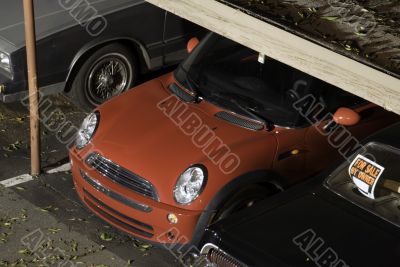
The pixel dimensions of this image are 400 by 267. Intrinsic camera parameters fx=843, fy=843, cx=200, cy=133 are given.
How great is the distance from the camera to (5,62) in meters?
9.00

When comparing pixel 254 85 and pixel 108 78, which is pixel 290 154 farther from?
pixel 108 78

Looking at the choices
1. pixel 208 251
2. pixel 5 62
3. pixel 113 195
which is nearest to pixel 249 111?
pixel 113 195

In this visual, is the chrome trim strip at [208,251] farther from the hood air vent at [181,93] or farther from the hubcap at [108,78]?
the hubcap at [108,78]

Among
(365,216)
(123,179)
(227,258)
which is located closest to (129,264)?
(123,179)

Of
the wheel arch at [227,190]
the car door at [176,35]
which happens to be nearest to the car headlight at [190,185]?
the wheel arch at [227,190]

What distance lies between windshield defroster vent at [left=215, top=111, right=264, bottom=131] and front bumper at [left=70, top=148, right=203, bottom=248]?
982 millimetres

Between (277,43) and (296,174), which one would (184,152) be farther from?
(277,43)

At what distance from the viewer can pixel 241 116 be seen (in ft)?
25.3

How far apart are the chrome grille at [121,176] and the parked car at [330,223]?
0.98 m

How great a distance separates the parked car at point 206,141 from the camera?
7.20 meters

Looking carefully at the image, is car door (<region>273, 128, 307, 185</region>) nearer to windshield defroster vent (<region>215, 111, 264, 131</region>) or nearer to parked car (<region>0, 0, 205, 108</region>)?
windshield defroster vent (<region>215, 111, 264, 131</region>)

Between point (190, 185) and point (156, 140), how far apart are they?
0.62m

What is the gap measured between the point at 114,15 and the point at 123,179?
2.74 meters

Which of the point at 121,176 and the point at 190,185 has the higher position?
the point at 190,185
